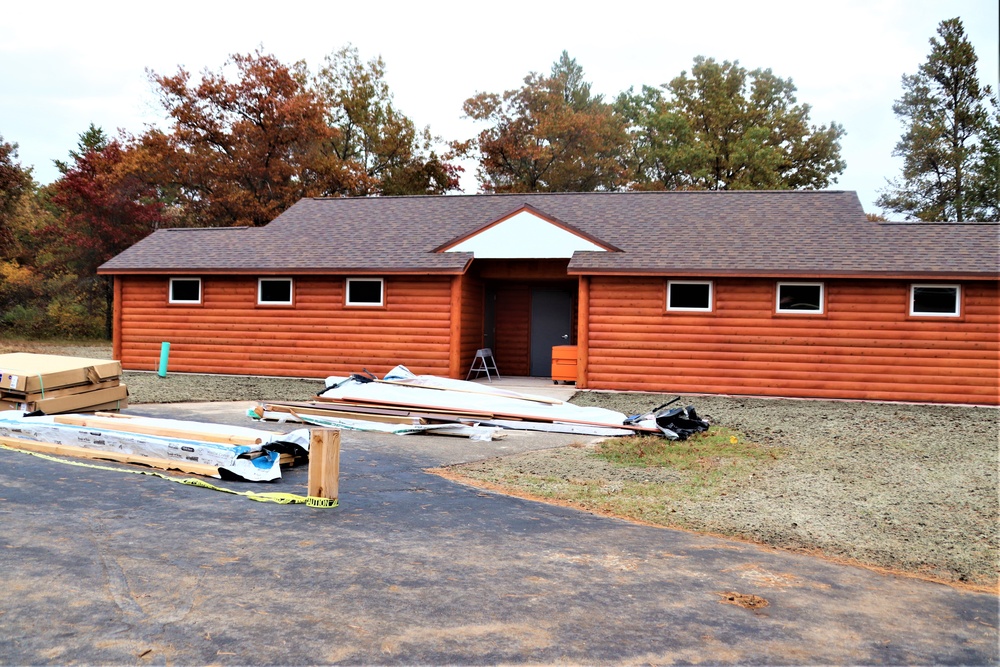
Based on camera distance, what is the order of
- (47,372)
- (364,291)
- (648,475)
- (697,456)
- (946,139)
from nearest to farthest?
(648,475), (697,456), (47,372), (364,291), (946,139)

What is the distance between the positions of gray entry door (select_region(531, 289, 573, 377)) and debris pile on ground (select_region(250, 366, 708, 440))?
6.75 meters

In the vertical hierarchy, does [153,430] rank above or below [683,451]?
above

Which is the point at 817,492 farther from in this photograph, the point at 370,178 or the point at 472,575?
the point at 370,178

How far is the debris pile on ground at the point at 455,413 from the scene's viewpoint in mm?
10305

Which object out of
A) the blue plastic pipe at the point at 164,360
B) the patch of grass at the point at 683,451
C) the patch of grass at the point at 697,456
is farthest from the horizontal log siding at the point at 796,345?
the blue plastic pipe at the point at 164,360

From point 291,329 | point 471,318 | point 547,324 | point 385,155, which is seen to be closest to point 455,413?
point 471,318

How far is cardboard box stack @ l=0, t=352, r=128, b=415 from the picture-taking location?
390 inches

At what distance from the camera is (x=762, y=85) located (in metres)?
38.4

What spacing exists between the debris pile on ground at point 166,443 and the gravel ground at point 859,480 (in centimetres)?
194

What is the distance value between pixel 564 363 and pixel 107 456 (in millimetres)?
10598

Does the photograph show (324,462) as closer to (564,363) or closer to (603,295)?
(603,295)

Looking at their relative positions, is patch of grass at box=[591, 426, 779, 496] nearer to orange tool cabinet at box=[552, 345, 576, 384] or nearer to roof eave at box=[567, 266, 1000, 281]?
roof eave at box=[567, 266, 1000, 281]

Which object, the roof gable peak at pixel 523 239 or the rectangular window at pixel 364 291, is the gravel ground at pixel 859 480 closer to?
the rectangular window at pixel 364 291

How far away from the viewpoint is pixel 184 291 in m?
18.5
